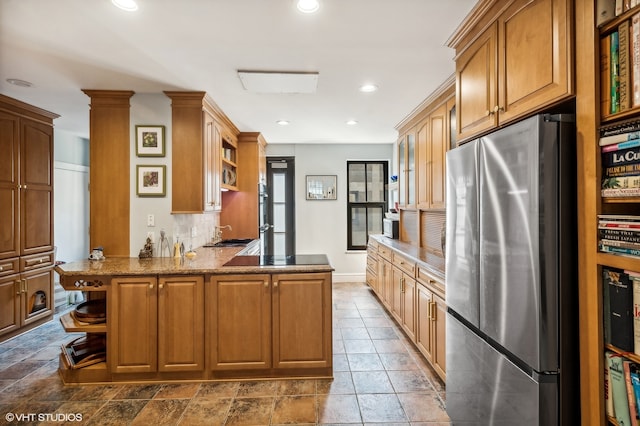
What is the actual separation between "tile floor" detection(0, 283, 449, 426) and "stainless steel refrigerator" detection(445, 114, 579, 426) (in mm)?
725

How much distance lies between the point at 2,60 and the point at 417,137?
3.86 metres

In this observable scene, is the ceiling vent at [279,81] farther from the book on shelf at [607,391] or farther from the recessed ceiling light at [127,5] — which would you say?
the book on shelf at [607,391]

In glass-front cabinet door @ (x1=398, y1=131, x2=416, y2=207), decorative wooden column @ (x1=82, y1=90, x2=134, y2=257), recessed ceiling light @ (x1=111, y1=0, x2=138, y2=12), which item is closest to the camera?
recessed ceiling light @ (x1=111, y1=0, x2=138, y2=12)

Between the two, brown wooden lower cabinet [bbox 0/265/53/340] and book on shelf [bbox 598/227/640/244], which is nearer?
book on shelf [bbox 598/227/640/244]

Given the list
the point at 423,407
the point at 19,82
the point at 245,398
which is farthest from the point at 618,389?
the point at 19,82

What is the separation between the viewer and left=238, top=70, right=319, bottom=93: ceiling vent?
265cm

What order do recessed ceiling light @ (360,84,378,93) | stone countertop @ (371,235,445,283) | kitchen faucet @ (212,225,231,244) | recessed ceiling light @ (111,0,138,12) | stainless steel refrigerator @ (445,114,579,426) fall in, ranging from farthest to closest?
kitchen faucet @ (212,225,231,244), recessed ceiling light @ (360,84,378,93), stone countertop @ (371,235,445,283), recessed ceiling light @ (111,0,138,12), stainless steel refrigerator @ (445,114,579,426)

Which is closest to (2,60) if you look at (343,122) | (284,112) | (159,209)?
(159,209)

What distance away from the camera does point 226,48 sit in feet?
7.40

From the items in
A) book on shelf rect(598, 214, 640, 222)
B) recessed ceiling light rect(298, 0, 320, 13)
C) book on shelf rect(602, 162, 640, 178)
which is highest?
recessed ceiling light rect(298, 0, 320, 13)

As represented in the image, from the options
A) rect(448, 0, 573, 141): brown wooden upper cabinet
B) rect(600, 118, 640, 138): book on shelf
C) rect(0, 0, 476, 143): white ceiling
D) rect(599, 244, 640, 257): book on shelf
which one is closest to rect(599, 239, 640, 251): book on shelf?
rect(599, 244, 640, 257): book on shelf

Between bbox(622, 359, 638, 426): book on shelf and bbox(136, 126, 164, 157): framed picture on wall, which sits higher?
bbox(136, 126, 164, 157): framed picture on wall

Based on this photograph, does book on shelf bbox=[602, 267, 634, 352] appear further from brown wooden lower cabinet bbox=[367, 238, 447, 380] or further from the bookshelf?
brown wooden lower cabinet bbox=[367, 238, 447, 380]

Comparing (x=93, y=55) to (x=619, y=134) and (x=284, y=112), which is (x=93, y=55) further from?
(x=619, y=134)
